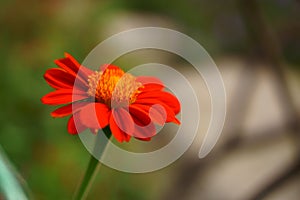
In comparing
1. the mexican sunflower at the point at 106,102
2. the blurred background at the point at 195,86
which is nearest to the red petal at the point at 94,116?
the mexican sunflower at the point at 106,102

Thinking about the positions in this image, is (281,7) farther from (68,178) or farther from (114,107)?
(114,107)

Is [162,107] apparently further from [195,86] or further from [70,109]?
[195,86]

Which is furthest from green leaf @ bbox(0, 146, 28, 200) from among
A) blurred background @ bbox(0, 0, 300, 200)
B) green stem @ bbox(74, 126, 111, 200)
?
blurred background @ bbox(0, 0, 300, 200)

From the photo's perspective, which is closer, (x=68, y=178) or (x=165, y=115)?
(x=165, y=115)

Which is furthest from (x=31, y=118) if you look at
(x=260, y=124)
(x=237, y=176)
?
(x=260, y=124)

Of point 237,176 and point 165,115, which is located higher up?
point 237,176

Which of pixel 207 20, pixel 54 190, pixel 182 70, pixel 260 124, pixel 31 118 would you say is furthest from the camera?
pixel 207 20

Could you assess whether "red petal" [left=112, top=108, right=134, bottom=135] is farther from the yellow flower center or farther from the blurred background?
the blurred background

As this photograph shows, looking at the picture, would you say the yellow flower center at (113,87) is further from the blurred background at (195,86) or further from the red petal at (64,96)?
the blurred background at (195,86)
